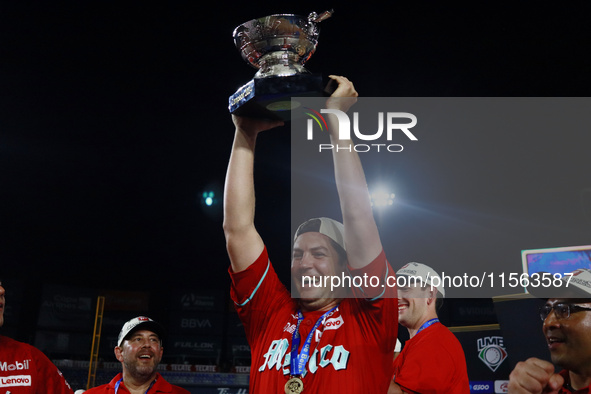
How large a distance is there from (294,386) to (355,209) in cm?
65

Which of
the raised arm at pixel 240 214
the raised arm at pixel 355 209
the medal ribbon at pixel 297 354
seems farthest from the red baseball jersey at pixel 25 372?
the raised arm at pixel 355 209

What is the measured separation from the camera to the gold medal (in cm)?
185

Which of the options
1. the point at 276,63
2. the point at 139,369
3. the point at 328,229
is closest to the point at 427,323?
the point at 328,229

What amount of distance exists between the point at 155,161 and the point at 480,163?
335 inches

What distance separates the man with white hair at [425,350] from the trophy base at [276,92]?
4.56 feet

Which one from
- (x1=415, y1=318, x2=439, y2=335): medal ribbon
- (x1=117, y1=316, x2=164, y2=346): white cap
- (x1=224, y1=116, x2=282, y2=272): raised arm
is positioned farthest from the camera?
(x1=117, y1=316, x2=164, y2=346): white cap

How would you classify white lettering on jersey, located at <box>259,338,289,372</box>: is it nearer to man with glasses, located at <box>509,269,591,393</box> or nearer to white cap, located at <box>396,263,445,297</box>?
man with glasses, located at <box>509,269,591,393</box>


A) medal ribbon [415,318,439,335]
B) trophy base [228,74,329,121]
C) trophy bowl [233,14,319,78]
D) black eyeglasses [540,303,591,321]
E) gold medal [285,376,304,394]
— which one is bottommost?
gold medal [285,376,304,394]

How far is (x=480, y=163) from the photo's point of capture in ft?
39.5

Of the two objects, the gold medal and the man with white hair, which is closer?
the gold medal

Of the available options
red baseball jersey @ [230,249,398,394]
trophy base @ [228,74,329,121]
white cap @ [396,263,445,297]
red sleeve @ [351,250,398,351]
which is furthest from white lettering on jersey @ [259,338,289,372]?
white cap @ [396,263,445,297]

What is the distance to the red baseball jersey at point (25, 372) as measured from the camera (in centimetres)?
304

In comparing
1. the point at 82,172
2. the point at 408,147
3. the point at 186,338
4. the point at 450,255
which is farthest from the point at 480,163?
the point at 82,172

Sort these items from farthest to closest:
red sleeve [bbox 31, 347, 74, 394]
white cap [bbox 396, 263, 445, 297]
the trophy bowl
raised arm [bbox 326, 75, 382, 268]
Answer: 1. white cap [bbox 396, 263, 445, 297]
2. red sleeve [bbox 31, 347, 74, 394]
3. the trophy bowl
4. raised arm [bbox 326, 75, 382, 268]
